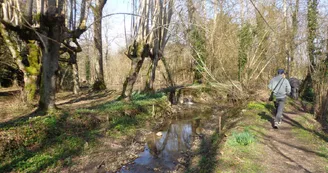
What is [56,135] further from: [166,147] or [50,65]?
[166,147]

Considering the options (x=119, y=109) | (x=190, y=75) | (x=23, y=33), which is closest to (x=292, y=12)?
(x=190, y=75)

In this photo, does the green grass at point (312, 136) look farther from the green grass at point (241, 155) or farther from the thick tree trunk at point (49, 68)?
the thick tree trunk at point (49, 68)

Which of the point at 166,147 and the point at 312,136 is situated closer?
the point at 312,136

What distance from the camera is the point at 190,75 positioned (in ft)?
83.9

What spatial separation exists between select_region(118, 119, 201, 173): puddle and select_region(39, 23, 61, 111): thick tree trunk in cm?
413

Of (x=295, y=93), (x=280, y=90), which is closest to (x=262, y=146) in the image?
(x=280, y=90)

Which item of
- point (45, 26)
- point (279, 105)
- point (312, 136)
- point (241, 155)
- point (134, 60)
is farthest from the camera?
point (134, 60)

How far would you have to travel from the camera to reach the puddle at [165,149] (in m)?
6.78

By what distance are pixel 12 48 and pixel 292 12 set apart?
18.8m

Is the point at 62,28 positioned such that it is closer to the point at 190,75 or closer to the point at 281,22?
the point at 281,22

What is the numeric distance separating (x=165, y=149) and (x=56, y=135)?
369 cm

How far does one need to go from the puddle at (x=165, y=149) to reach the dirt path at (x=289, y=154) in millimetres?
2660

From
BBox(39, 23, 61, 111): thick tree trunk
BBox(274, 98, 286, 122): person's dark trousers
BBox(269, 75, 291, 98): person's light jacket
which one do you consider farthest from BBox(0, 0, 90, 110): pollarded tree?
BBox(274, 98, 286, 122): person's dark trousers

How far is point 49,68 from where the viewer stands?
8.72 m
